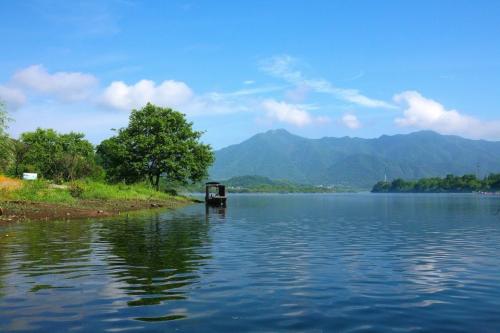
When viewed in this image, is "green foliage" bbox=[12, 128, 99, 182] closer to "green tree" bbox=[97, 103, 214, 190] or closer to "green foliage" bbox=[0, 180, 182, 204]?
"green tree" bbox=[97, 103, 214, 190]

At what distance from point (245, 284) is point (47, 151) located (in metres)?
115

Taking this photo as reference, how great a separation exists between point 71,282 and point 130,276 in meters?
2.02

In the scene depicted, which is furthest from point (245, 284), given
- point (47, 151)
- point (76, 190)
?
point (47, 151)

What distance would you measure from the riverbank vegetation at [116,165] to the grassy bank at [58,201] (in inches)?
3.9

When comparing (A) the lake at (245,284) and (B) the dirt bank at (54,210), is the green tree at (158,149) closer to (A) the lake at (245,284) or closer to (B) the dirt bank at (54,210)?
(B) the dirt bank at (54,210)

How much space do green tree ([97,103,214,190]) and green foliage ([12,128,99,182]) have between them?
7.25m

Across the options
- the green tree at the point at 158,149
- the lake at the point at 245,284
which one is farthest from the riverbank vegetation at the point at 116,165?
the lake at the point at 245,284

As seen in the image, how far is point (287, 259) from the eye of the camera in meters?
21.3

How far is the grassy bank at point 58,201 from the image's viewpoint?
41812 millimetres

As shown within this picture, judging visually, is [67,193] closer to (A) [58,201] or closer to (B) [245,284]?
(A) [58,201]

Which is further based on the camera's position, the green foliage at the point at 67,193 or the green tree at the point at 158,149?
the green tree at the point at 158,149

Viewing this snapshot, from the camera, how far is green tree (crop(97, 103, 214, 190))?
91.8 metres

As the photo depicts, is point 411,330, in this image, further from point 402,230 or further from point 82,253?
point 402,230

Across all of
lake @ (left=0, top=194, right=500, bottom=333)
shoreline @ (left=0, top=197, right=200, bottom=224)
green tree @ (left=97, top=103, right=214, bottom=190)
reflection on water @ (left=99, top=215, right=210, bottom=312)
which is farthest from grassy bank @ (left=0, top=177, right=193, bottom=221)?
green tree @ (left=97, top=103, right=214, bottom=190)
